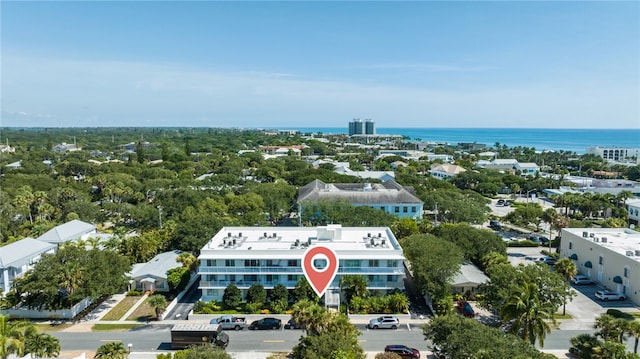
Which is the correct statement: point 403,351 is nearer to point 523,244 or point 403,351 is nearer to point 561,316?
point 561,316

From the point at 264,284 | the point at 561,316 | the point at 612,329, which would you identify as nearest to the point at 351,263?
the point at 264,284

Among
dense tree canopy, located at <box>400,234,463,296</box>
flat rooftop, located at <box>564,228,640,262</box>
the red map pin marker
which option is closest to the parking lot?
flat rooftop, located at <box>564,228,640,262</box>

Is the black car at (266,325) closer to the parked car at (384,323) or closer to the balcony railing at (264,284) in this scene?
the balcony railing at (264,284)

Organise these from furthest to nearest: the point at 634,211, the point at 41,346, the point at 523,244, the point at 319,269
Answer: the point at 634,211
the point at 523,244
the point at 319,269
the point at 41,346

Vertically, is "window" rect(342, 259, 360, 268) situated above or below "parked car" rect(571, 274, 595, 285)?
above

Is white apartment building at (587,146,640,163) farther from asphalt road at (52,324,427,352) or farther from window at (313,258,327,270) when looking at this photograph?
window at (313,258,327,270)

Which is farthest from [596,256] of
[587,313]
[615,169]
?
[615,169]
